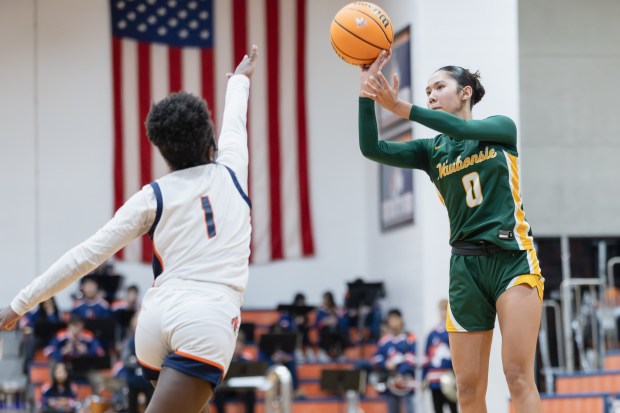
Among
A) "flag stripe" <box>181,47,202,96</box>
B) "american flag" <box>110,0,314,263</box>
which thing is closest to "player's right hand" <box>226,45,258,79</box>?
"american flag" <box>110,0,314,263</box>

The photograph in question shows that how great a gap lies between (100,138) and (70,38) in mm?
1955

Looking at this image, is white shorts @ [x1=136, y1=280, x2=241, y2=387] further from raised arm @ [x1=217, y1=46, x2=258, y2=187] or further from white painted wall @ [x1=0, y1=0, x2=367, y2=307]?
white painted wall @ [x1=0, y1=0, x2=367, y2=307]

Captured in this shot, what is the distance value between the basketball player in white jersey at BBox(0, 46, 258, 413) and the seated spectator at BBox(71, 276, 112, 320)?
493 inches

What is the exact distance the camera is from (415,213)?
15.3 m

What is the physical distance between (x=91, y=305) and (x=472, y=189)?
12.2m

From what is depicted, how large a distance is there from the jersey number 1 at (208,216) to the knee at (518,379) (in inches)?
66.0

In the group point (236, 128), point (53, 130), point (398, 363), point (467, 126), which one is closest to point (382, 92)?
point (467, 126)

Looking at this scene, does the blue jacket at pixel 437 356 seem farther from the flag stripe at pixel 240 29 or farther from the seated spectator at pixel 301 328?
the flag stripe at pixel 240 29

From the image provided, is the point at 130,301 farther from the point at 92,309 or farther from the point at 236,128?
the point at 236,128

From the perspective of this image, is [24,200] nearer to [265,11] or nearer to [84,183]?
[84,183]

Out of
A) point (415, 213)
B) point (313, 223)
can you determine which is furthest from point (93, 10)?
point (415, 213)

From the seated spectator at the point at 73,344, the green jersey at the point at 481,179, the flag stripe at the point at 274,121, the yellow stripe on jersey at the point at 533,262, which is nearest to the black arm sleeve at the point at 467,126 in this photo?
the green jersey at the point at 481,179

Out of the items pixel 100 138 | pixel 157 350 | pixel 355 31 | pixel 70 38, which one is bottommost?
pixel 157 350

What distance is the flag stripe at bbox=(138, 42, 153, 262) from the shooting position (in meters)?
18.2
